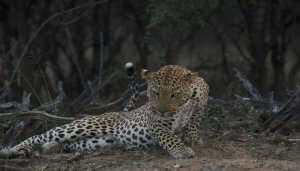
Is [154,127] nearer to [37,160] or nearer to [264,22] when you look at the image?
[37,160]

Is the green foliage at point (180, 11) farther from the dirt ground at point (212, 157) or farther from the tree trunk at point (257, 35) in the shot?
the dirt ground at point (212, 157)

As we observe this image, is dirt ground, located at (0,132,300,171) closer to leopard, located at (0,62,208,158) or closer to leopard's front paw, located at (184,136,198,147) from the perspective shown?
leopard's front paw, located at (184,136,198,147)

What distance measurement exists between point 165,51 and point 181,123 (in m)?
6.21

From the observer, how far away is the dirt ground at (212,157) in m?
7.58

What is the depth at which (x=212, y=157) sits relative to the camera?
8.26m

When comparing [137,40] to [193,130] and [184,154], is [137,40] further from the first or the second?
[184,154]

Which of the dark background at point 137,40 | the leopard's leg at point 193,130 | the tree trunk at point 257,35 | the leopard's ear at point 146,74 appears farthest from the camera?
the tree trunk at point 257,35

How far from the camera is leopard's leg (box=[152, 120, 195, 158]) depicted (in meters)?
8.21

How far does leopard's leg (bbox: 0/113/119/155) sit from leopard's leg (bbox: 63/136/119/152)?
44 mm

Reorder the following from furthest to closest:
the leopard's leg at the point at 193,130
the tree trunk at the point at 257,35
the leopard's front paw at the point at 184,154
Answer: the tree trunk at the point at 257,35 < the leopard's leg at the point at 193,130 < the leopard's front paw at the point at 184,154

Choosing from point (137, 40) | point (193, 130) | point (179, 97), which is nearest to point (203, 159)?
point (179, 97)

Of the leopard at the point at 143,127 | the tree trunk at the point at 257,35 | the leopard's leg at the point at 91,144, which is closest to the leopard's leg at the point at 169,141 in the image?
the leopard at the point at 143,127

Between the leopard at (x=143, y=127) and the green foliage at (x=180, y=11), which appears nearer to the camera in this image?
the leopard at (x=143, y=127)

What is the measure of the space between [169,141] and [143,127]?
2.14 feet
